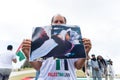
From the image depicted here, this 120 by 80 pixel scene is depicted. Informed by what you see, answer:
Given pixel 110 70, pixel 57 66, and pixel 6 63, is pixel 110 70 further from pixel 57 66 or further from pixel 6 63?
pixel 57 66

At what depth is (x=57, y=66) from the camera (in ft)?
12.6

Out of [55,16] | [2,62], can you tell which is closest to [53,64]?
[55,16]

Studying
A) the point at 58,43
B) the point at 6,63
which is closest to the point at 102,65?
the point at 6,63

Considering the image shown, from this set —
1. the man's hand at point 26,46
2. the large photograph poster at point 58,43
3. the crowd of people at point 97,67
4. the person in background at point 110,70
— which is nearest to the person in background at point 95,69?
the crowd of people at point 97,67

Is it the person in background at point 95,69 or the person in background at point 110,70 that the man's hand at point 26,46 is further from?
the person in background at point 110,70

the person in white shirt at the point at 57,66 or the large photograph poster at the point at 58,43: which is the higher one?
the large photograph poster at the point at 58,43

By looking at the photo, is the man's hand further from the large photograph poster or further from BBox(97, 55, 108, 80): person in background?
BBox(97, 55, 108, 80): person in background

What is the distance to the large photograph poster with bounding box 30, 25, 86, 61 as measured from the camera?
3.94 m

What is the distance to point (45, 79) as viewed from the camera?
12.5ft

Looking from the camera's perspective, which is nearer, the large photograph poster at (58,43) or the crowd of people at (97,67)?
the large photograph poster at (58,43)

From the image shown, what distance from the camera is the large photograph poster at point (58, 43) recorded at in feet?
12.9

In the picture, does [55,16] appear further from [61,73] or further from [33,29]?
[61,73]

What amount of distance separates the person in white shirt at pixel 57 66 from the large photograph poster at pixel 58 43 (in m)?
0.05

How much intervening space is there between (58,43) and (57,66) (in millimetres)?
299
